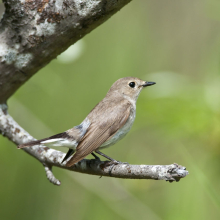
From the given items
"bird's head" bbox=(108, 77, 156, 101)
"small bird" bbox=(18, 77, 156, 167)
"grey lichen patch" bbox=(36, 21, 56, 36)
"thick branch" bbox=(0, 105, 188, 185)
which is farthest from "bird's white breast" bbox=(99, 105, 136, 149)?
"grey lichen patch" bbox=(36, 21, 56, 36)

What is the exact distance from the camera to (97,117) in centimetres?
309

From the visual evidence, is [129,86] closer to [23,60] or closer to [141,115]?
[141,115]

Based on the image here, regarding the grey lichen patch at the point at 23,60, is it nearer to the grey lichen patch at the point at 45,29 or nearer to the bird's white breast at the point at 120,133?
the grey lichen patch at the point at 45,29

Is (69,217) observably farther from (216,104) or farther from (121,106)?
(216,104)

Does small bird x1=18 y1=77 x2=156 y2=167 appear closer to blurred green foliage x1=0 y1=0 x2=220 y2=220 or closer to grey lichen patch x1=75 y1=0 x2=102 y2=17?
blurred green foliage x1=0 y1=0 x2=220 y2=220

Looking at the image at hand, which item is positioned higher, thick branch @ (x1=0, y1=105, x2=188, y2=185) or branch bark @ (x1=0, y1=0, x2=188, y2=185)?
branch bark @ (x1=0, y1=0, x2=188, y2=185)

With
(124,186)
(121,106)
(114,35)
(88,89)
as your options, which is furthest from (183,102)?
(114,35)

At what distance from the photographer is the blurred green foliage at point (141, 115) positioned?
261 centimetres

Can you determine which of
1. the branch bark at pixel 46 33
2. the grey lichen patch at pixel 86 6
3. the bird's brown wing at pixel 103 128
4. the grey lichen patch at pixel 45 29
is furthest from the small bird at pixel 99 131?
the grey lichen patch at pixel 86 6

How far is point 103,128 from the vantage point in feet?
9.73

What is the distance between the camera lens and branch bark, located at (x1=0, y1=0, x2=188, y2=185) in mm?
2150

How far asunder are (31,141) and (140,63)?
2.40m

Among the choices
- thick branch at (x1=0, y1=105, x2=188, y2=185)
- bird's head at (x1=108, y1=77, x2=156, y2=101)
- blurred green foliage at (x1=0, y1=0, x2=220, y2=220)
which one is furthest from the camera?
bird's head at (x1=108, y1=77, x2=156, y2=101)

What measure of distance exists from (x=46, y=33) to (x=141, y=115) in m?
1.06
